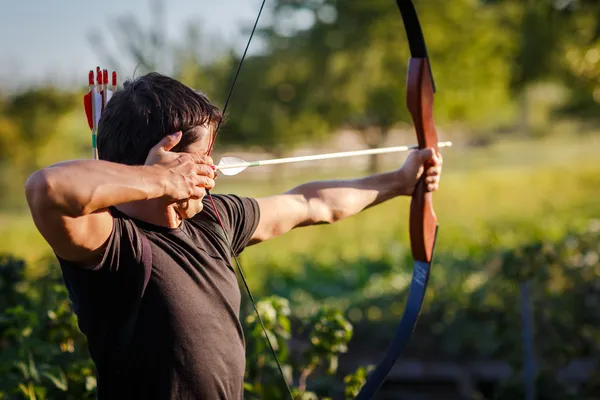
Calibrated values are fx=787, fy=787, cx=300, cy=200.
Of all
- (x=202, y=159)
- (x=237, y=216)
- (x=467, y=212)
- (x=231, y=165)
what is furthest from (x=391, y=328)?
(x=467, y=212)

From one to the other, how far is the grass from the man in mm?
3310

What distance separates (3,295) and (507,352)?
86.0 inches

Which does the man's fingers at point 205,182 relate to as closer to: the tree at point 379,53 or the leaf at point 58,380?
the leaf at point 58,380

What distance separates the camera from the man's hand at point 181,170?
1.30 metres

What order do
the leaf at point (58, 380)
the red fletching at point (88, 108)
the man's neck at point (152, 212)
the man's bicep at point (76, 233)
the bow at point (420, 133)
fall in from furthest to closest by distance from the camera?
the bow at point (420, 133) < the leaf at point (58, 380) < the red fletching at point (88, 108) < the man's neck at point (152, 212) < the man's bicep at point (76, 233)

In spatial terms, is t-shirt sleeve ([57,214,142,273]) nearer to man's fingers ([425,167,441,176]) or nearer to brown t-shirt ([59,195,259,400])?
brown t-shirt ([59,195,259,400])

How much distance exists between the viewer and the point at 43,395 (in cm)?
201

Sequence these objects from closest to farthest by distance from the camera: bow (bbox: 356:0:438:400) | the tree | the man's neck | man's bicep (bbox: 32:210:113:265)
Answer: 1. man's bicep (bbox: 32:210:113:265)
2. the man's neck
3. bow (bbox: 356:0:438:400)
4. the tree

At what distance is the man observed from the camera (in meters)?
1.25

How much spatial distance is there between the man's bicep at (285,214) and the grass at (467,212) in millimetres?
Answer: 2777

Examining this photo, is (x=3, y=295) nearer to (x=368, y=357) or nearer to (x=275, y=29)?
(x=368, y=357)

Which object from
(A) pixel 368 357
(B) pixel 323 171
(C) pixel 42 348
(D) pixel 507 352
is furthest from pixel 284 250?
(C) pixel 42 348

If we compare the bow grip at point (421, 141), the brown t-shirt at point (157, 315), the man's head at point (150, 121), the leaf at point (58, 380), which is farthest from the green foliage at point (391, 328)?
the man's head at point (150, 121)

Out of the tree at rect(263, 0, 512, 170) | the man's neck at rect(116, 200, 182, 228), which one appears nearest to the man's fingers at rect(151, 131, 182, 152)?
the man's neck at rect(116, 200, 182, 228)
